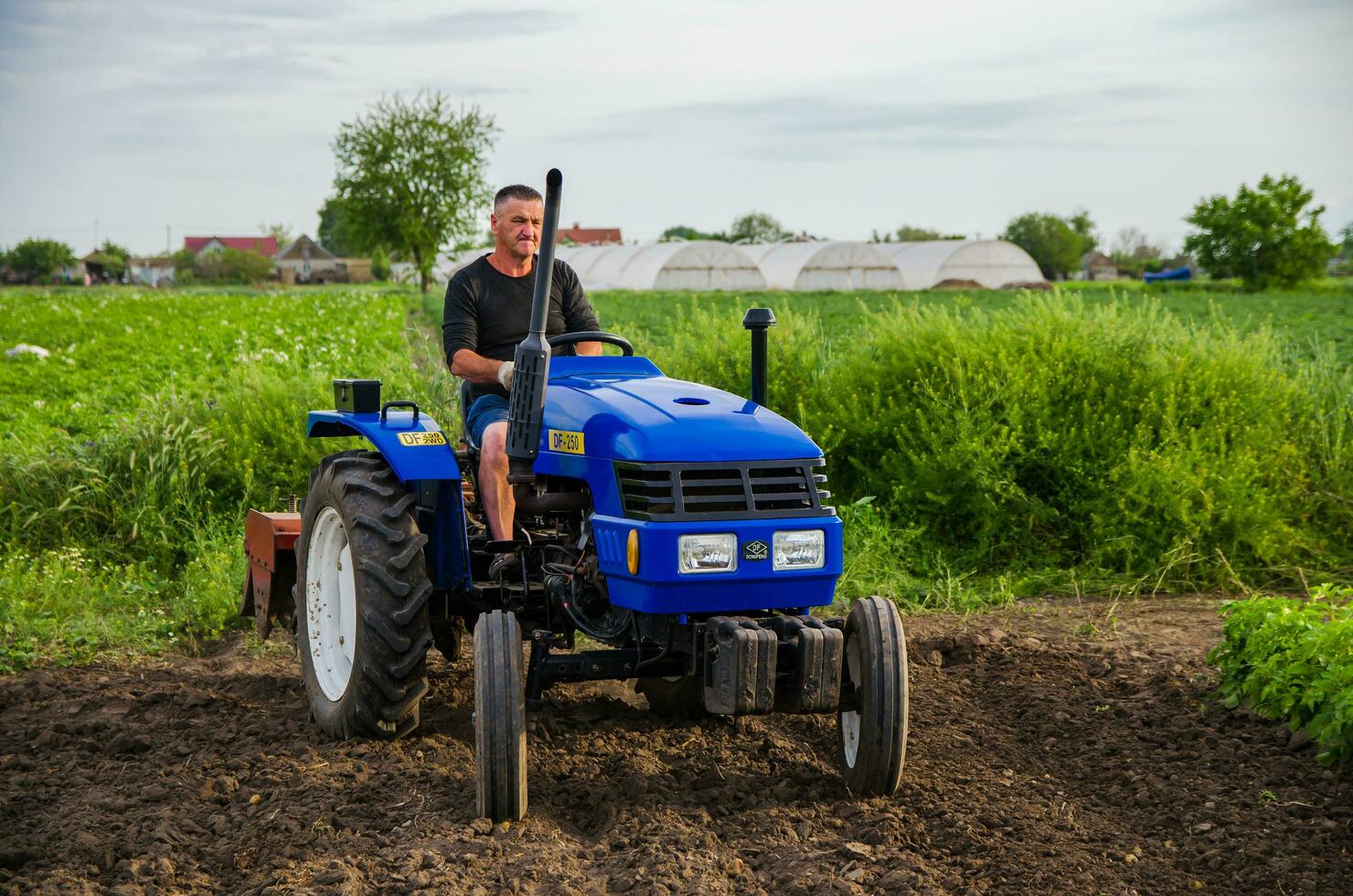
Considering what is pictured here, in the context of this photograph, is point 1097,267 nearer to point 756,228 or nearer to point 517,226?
point 756,228

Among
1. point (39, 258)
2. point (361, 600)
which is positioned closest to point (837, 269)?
point (361, 600)

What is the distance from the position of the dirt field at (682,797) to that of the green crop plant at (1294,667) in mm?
105

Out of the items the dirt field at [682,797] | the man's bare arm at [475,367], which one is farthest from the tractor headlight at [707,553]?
the man's bare arm at [475,367]

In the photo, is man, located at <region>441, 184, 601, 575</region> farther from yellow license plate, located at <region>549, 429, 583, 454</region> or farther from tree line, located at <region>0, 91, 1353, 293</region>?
tree line, located at <region>0, 91, 1353, 293</region>

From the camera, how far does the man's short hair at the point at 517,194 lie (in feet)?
16.9

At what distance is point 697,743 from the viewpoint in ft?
15.7

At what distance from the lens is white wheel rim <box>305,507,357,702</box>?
16.4ft

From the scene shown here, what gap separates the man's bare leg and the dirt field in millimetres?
799

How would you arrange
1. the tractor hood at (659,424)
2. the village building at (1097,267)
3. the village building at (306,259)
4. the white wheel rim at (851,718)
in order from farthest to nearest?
the village building at (306,259) < the village building at (1097,267) < the white wheel rim at (851,718) < the tractor hood at (659,424)

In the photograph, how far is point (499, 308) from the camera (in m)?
5.18

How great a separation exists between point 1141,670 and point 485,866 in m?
3.14

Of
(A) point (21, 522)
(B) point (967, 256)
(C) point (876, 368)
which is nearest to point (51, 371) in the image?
(A) point (21, 522)

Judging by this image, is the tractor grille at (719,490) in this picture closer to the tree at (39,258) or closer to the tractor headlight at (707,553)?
the tractor headlight at (707,553)

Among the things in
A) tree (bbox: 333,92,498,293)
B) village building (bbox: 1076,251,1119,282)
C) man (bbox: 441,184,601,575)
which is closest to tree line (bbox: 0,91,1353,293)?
tree (bbox: 333,92,498,293)
